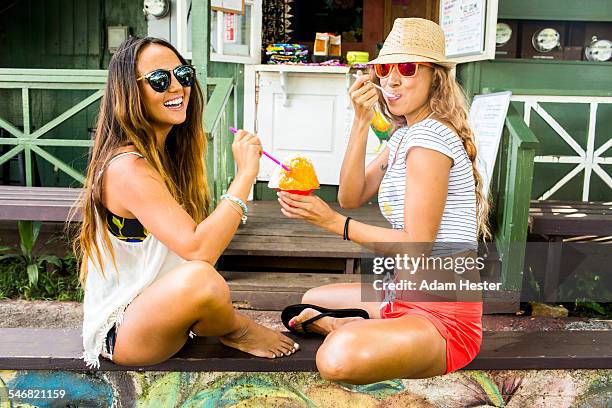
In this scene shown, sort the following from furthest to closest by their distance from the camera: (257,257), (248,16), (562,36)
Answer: (562,36), (248,16), (257,257)

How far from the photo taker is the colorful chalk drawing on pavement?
2.43m

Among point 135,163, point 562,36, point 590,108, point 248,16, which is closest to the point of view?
point 135,163

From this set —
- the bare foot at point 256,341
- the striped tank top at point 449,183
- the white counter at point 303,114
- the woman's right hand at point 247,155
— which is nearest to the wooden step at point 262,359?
the bare foot at point 256,341

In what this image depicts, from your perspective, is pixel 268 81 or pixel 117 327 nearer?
pixel 117 327

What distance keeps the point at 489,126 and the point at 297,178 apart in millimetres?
2764

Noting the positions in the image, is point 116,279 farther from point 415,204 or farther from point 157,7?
point 157,7

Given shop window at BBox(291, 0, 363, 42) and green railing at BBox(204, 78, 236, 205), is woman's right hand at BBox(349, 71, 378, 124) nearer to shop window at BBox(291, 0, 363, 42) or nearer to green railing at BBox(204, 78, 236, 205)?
green railing at BBox(204, 78, 236, 205)

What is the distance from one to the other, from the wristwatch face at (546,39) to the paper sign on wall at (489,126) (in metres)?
1.35

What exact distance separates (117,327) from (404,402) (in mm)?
1118

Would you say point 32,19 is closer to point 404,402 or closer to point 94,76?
point 94,76

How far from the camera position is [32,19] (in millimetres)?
6457

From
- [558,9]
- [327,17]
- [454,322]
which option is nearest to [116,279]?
[454,322]

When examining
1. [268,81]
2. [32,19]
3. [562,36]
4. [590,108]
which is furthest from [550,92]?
[32,19]

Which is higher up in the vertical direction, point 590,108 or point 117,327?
point 590,108
